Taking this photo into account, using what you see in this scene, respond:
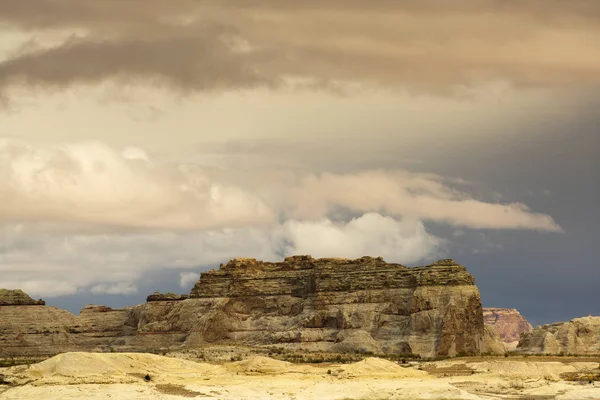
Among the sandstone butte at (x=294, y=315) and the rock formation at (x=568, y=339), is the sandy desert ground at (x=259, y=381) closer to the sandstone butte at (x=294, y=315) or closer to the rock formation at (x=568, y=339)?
the rock formation at (x=568, y=339)

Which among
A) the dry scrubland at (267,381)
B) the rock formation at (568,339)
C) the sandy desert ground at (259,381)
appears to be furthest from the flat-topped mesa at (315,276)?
the sandy desert ground at (259,381)

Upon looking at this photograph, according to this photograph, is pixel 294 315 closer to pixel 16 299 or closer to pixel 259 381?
pixel 16 299

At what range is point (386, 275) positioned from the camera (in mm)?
165125

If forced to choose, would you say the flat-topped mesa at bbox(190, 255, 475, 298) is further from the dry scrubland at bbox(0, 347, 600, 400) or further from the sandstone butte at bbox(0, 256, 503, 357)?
the dry scrubland at bbox(0, 347, 600, 400)

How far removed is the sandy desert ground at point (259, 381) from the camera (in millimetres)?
94000

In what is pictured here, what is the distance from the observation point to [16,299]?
181 meters

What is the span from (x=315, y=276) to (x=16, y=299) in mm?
42603

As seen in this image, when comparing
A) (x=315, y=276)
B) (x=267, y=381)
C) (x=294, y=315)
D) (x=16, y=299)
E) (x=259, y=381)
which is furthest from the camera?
(x=16, y=299)

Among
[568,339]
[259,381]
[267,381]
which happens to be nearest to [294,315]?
[568,339]

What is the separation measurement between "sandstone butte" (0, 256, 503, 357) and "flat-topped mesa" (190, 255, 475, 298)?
13 centimetres

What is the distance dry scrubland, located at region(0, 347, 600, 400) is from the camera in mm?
94125

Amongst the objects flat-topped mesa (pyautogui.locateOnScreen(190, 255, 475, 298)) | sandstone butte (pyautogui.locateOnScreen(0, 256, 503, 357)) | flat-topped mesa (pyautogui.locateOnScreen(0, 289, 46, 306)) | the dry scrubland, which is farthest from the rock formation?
flat-topped mesa (pyautogui.locateOnScreen(0, 289, 46, 306))

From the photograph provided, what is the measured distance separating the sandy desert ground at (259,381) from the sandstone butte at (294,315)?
37.5 metres

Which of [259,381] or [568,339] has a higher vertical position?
[568,339]
